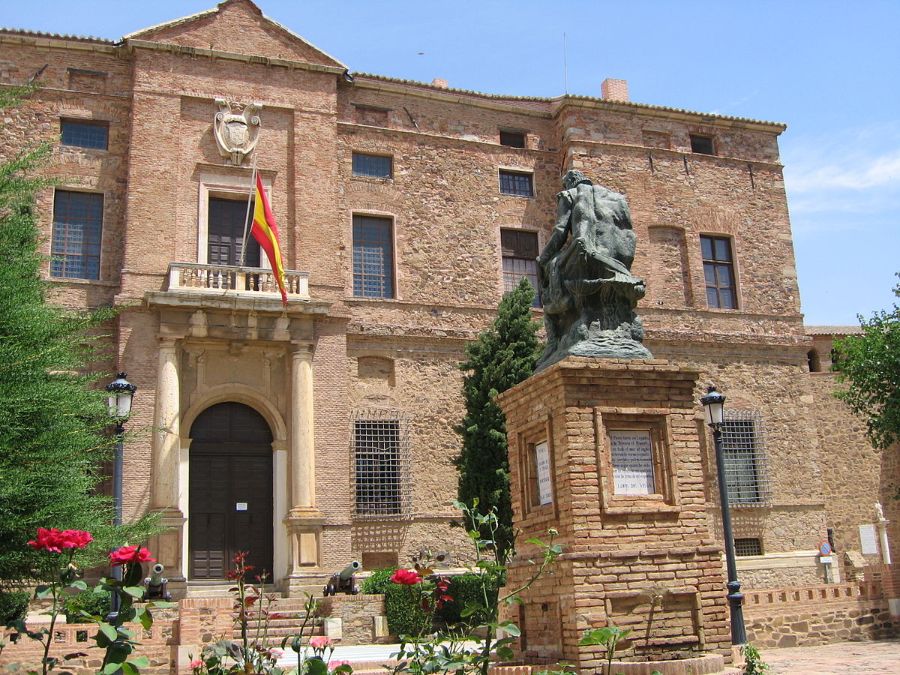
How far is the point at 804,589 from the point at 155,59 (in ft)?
60.1

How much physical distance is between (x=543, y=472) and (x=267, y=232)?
43.6 ft

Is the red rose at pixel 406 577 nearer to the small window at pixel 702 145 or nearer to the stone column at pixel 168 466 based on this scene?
the stone column at pixel 168 466

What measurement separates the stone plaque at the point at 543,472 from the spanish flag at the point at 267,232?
39.7 feet

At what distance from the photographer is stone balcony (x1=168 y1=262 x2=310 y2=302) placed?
70.5ft

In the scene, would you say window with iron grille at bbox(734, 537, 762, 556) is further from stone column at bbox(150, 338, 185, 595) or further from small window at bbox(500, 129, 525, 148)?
stone column at bbox(150, 338, 185, 595)

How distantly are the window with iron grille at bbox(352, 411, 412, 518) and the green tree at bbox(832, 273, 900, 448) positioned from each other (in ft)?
40.6

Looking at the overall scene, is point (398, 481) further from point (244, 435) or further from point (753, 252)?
point (753, 252)

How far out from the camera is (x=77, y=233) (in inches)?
894

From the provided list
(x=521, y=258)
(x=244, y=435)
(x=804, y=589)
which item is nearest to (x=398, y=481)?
(x=244, y=435)

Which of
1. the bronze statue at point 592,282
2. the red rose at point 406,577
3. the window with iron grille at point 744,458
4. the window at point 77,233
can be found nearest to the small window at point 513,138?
the window with iron grille at point 744,458

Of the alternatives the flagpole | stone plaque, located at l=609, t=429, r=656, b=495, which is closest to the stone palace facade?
the flagpole

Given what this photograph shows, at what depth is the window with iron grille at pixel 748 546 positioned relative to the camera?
2583 cm

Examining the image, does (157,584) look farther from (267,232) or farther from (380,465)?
(267,232)

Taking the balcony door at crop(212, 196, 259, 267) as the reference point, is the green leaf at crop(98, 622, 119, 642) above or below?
below
